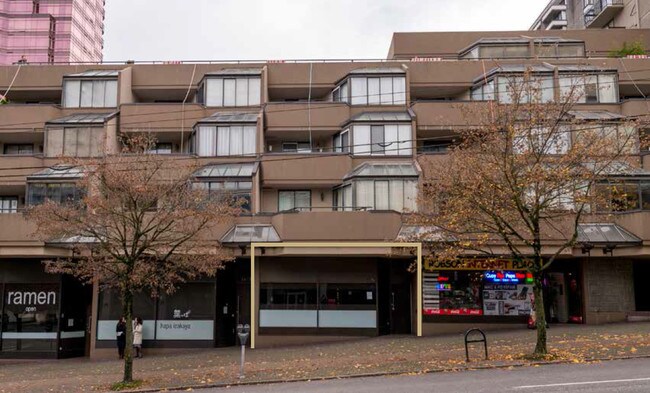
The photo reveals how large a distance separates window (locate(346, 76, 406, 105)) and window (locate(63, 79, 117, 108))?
11319mm

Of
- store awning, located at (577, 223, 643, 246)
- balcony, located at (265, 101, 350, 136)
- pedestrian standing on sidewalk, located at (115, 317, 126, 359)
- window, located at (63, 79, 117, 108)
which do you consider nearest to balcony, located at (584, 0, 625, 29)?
balcony, located at (265, 101, 350, 136)

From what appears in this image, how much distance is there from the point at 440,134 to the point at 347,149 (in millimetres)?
4338

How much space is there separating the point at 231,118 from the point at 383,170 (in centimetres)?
723

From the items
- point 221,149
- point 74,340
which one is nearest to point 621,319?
point 221,149

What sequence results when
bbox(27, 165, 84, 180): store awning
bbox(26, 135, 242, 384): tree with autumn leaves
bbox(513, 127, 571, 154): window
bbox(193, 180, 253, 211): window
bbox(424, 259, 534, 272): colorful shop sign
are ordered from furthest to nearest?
bbox(27, 165, 84, 180): store awning, bbox(193, 180, 253, 211): window, bbox(424, 259, 534, 272): colorful shop sign, bbox(513, 127, 571, 154): window, bbox(26, 135, 242, 384): tree with autumn leaves

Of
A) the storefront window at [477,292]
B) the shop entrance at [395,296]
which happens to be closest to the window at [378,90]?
the shop entrance at [395,296]

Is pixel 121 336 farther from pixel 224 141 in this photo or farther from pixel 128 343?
pixel 224 141

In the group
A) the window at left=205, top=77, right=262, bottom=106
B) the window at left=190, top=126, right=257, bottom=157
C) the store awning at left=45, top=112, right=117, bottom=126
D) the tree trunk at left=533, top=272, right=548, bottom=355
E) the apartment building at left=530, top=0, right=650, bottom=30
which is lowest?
the tree trunk at left=533, top=272, right=548, bottom=355

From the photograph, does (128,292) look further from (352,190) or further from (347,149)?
(347,149)

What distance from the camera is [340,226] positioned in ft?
79.1

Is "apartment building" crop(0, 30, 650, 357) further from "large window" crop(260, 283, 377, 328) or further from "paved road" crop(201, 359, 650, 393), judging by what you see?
"paved road" crop(201, 359, 650, 393)

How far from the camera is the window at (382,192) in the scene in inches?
1030

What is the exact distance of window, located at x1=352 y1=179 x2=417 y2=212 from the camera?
2617cm

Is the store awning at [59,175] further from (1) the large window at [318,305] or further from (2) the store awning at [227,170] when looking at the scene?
(1) the large window at [318,305]
